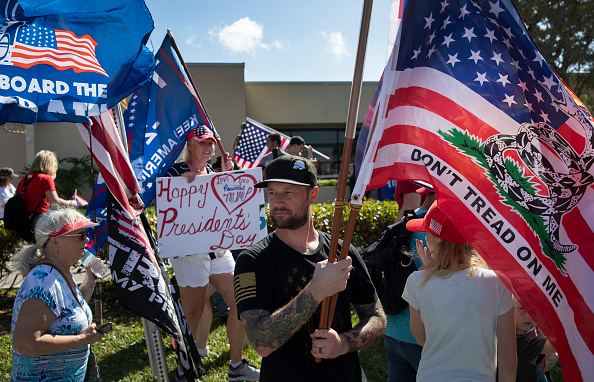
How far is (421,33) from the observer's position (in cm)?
237

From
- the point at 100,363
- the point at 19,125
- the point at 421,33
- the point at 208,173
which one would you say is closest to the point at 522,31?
the point at 421,33

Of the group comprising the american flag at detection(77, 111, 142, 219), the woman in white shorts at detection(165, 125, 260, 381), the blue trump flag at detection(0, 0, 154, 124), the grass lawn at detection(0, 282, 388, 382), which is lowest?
the grass lawn at detection(0, 282, 388, 382)

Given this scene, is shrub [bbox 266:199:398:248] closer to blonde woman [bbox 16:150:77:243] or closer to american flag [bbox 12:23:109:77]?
blonde woman [bbox 16:150:77:243]

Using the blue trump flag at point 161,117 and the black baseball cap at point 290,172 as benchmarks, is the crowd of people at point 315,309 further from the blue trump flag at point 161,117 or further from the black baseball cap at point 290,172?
the blue trump flag at point 161,117

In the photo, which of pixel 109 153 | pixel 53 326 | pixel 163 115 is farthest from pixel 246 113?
pixel 53 326

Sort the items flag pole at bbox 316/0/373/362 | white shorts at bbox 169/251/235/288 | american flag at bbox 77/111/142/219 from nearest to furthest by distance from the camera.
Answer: flag pole at bbox 316/0/373/362
american flag at bbox 77/111/142/219
white shorts at bbox 169/251/235/288

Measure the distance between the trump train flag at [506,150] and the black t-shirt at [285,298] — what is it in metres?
0.55

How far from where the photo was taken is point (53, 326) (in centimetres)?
→ 303

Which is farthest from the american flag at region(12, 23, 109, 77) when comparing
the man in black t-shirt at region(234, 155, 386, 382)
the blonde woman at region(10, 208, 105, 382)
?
the man in black t-shirt at region(234, 155, 386, 382)

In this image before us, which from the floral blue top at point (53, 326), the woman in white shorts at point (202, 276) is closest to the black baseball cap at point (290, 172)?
the floral blue top at point (53, 326)

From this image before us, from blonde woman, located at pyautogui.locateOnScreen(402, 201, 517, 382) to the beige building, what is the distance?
18168 millimetres

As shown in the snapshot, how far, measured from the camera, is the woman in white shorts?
15.6 ft

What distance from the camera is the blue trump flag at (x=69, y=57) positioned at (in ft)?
10.5

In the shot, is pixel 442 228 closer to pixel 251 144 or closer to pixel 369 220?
pixel 369 220
